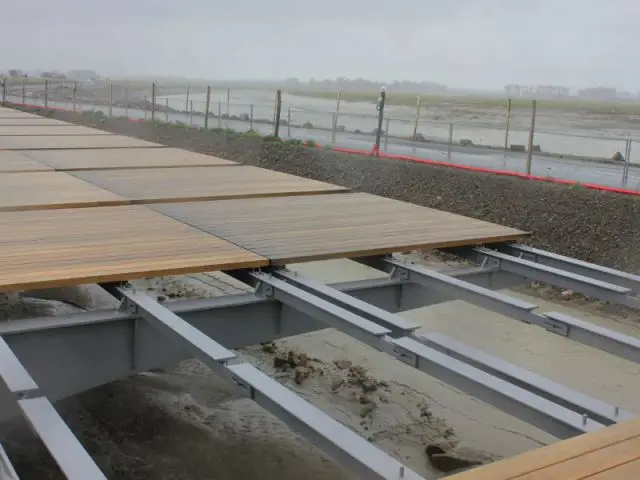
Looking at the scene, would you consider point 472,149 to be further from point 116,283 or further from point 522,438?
point 116,283

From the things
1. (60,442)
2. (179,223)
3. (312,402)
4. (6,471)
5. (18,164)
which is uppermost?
(18,164)

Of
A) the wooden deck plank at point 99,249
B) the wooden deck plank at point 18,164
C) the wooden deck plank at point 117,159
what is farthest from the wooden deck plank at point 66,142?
the wooden deck plank at point 99,249

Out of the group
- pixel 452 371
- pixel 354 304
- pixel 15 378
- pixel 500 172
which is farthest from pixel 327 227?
pixel 500 172

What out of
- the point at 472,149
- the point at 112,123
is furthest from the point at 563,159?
the point at 112,123

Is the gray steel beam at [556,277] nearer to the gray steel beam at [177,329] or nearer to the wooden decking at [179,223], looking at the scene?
the wooden decking at [179,223]

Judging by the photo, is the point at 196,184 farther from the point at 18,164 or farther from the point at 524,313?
the point at 524,313

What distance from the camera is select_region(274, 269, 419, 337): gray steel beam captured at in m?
4.55

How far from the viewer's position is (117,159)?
35.7 feet

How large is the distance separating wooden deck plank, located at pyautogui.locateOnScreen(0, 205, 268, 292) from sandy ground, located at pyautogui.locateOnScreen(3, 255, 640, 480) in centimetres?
157

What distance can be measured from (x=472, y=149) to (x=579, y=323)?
614 inches

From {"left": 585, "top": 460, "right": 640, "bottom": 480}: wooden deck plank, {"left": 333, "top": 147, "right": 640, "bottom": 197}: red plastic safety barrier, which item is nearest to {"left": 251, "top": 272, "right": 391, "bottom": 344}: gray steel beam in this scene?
{"left": 585, "top": 460, "right": 640, "bottom": 480}: wooden deck plank

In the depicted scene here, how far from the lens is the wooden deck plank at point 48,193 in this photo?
23.6 ft

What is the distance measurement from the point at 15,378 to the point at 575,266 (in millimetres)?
4335

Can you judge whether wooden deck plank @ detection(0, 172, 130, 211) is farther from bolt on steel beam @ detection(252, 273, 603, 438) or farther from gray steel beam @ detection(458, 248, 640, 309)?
gray steel beam @ detection(458, 248, 640, 309)
